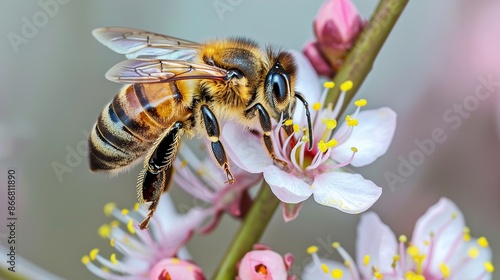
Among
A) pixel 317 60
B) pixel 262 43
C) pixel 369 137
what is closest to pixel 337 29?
pixel 317 60

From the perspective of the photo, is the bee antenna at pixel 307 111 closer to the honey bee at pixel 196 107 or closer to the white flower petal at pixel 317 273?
the honey bee at pixel 196 107

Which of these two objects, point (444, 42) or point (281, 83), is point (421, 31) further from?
point (281, 83)

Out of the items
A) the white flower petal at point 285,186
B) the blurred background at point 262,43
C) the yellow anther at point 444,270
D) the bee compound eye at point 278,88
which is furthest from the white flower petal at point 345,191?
the blurred background at point 262,43

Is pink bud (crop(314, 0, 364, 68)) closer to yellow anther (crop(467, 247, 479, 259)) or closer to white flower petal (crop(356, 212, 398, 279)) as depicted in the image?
white flower petal (crop(356, 212, 398, 279))

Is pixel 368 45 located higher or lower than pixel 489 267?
higher

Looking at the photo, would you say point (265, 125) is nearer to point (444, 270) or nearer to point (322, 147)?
point (322, 147)
